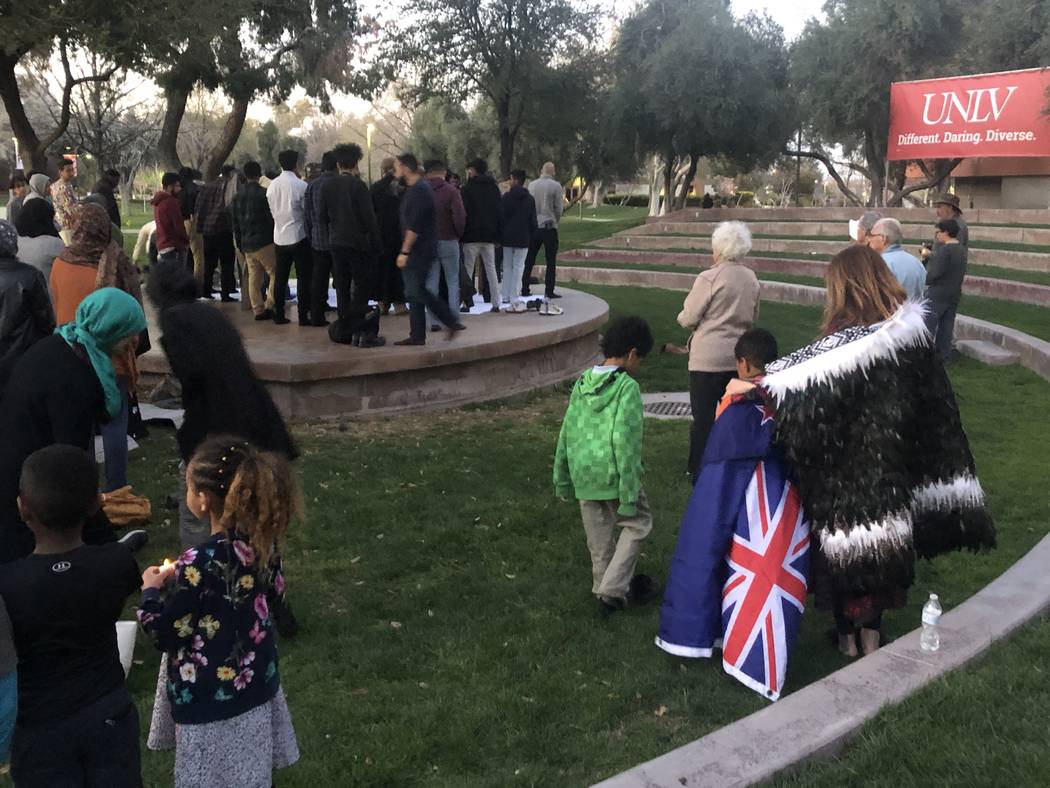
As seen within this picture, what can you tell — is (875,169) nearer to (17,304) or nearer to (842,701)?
(17,304)

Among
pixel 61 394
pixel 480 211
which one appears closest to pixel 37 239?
pixel 61 394

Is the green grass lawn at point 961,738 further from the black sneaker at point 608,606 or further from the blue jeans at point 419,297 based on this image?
the blue jeans at point 419,297

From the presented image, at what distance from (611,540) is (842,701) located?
1.44m

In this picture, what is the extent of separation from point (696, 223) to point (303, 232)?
63.3 ft

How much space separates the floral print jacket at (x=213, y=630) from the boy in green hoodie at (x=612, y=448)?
198 cm

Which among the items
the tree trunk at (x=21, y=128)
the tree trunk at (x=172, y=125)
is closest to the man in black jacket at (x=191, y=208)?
the tree trunk at (x=21, y=128)

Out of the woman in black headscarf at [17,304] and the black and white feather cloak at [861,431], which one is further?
the woman in black headscarf at [17,304]

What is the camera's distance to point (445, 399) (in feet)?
29.0

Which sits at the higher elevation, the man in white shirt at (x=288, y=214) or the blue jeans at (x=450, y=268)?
the man in white shirt at (x=288, y=214)

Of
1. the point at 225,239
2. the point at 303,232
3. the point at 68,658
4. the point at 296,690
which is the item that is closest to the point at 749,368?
the point at 296,690

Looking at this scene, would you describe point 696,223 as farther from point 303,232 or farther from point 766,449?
point 766,449

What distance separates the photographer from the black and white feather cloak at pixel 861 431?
387 centimetres

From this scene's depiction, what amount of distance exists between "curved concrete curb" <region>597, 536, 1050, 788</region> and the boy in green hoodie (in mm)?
1153

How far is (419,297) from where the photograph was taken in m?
8.77
